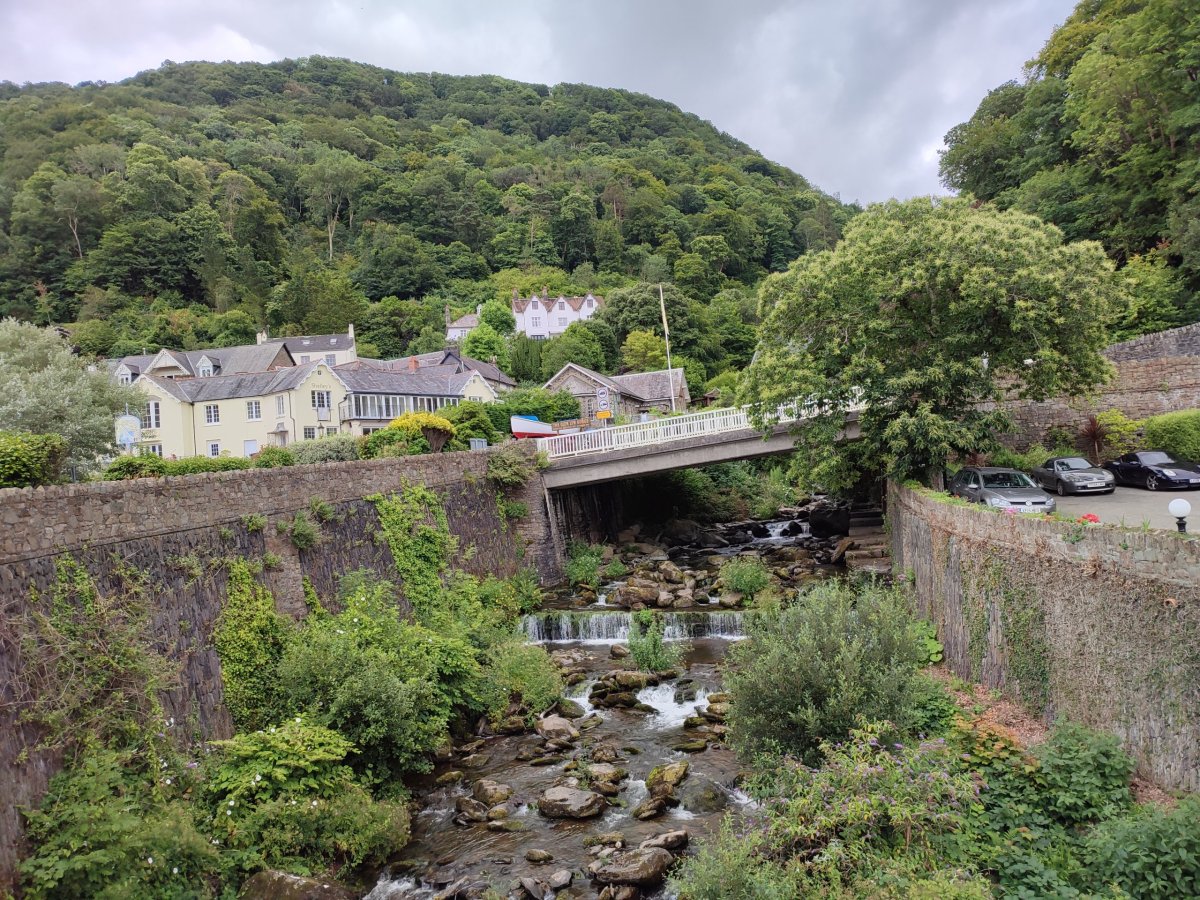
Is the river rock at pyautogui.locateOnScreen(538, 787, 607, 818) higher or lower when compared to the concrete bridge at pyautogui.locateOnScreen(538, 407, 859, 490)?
lower

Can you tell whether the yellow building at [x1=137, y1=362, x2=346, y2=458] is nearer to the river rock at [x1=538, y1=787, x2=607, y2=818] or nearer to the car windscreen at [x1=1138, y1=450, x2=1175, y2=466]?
the river rock at [x1=538, y1=787, x2=607, y2=818]

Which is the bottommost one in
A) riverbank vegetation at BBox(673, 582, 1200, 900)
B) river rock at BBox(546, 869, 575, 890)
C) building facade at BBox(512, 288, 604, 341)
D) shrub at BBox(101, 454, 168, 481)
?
river rock at BBox(546, 869, 575, 890)

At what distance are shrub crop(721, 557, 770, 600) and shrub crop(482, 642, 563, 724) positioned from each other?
8.87 metres

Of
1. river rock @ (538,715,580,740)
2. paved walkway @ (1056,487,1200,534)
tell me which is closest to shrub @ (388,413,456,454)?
river rock @ (538,715,580,740)

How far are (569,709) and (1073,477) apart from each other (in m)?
17.0

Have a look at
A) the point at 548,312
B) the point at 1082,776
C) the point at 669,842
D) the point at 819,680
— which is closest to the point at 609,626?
the point at 669,842

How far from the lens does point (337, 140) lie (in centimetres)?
14888

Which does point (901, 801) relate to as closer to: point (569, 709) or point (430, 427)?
point (569, 709)

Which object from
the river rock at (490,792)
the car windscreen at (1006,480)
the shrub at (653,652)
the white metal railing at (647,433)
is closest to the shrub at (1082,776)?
the river rock at (490,792)

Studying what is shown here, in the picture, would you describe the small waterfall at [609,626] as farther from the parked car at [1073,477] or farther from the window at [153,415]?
the window at [153,415]

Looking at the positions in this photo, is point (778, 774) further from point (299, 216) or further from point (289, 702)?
point (299, 216)

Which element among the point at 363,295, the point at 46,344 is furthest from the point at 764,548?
the point at 363,295

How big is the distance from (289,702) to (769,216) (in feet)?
402

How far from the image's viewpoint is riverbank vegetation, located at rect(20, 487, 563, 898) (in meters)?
9.49
